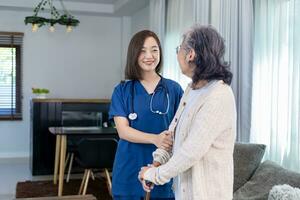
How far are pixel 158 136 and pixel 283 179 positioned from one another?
1.23 metres

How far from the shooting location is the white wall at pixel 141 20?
6.22 m

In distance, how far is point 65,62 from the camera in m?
6.88

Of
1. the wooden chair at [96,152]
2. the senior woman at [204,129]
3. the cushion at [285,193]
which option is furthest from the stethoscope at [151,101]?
the wooden chair at [96,152]

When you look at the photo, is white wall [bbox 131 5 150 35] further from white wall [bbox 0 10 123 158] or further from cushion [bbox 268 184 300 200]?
cushion [bbox 268 184 300 200]

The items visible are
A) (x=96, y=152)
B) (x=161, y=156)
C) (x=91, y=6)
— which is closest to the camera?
(x=161, y=156)

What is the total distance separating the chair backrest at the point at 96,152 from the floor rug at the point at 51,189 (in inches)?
20.7

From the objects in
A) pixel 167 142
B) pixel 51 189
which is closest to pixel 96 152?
pixel 51 189

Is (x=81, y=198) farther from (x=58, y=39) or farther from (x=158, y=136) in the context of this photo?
(x=58, y=39)

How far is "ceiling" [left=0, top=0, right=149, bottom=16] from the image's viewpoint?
622cm

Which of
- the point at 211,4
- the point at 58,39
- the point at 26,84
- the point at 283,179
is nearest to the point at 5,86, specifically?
the point at 26,84

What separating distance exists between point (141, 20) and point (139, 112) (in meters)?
4.87

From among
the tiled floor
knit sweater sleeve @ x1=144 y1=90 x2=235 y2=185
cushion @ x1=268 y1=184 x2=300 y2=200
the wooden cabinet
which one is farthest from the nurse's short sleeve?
the wooden cabinet

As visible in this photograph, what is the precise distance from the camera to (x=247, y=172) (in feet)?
9.51

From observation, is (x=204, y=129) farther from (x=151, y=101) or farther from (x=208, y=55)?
(x=151, y=101)
